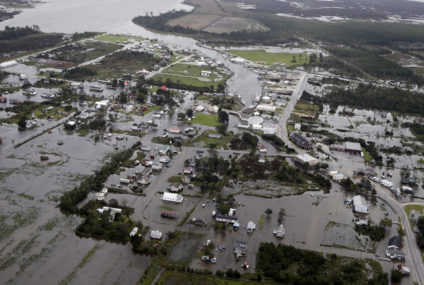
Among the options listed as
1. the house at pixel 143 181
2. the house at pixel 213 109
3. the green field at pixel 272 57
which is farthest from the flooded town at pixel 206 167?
the green field at pixel 272 57

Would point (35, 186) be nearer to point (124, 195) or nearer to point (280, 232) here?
point (124, 195)

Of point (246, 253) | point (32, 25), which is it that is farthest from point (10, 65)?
point (246, 253)

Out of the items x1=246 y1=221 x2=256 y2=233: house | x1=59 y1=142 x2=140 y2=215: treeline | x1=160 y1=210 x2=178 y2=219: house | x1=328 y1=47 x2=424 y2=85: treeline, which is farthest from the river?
x1=160 y1=210 x2=178 y2=219: house

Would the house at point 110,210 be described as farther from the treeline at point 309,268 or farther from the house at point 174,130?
the house at point 174,130

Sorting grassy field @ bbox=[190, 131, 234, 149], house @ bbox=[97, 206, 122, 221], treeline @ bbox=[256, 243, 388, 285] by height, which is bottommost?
treeline @ bbox=[256, 243, 388, 285]

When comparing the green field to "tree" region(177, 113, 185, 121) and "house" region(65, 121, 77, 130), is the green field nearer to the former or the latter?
"tree" region(177, 113, 185, 121)

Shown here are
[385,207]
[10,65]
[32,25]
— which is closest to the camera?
[385,207]

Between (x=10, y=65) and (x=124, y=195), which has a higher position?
(x=10, y=65)
